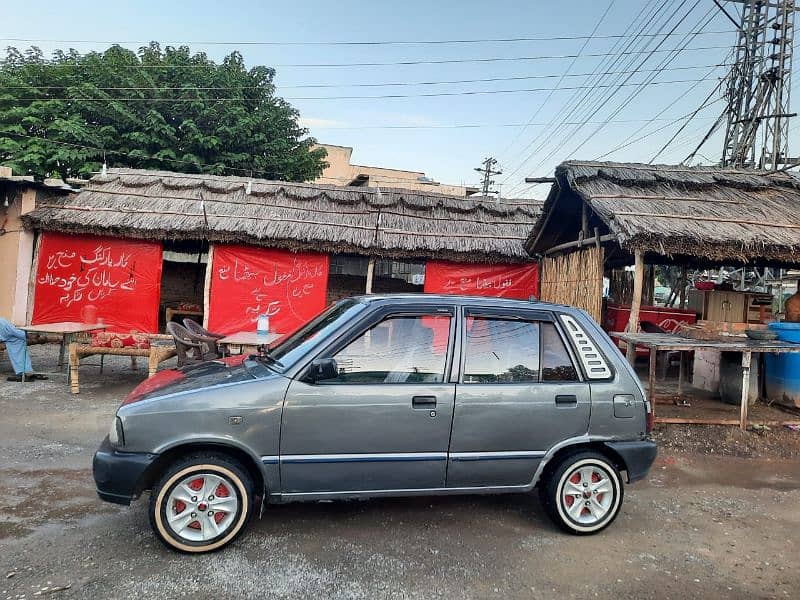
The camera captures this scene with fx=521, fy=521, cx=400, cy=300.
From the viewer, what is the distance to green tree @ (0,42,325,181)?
17.9 metres

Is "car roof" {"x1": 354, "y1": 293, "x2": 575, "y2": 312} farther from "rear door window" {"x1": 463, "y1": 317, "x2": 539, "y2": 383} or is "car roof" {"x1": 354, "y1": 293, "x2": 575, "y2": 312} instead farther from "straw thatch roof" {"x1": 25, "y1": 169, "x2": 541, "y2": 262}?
"straw thatch roof" {"x1": 25, "y1": 169, "x2": 541, "y2": 262}

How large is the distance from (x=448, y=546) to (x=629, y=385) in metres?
1.77

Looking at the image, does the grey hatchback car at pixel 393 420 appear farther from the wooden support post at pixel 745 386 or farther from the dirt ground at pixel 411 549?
the wooden support post at pixel 745 386

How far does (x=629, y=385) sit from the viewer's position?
391 cm

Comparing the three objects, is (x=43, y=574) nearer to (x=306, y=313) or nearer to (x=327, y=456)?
(x=327, y=456)

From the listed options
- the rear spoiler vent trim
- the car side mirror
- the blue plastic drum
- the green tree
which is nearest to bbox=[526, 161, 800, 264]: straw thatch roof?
the blue plastic drum

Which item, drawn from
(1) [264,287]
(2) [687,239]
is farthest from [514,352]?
(1) [264,287]

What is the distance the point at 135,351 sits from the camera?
789cm

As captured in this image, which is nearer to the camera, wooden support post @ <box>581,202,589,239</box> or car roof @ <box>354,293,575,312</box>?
car roof @ <box>354,293,575,312</box>

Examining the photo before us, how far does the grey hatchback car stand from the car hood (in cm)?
2

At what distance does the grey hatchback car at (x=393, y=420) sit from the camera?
3.29 m

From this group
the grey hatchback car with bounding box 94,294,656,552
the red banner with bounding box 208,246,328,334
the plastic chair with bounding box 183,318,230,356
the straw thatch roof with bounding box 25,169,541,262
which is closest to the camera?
the grey hatchback car with bounding box 94,294,656,552

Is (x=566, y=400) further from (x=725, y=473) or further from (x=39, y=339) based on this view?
(x=39, y=339)

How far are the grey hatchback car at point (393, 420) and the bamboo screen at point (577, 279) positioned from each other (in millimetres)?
4228
